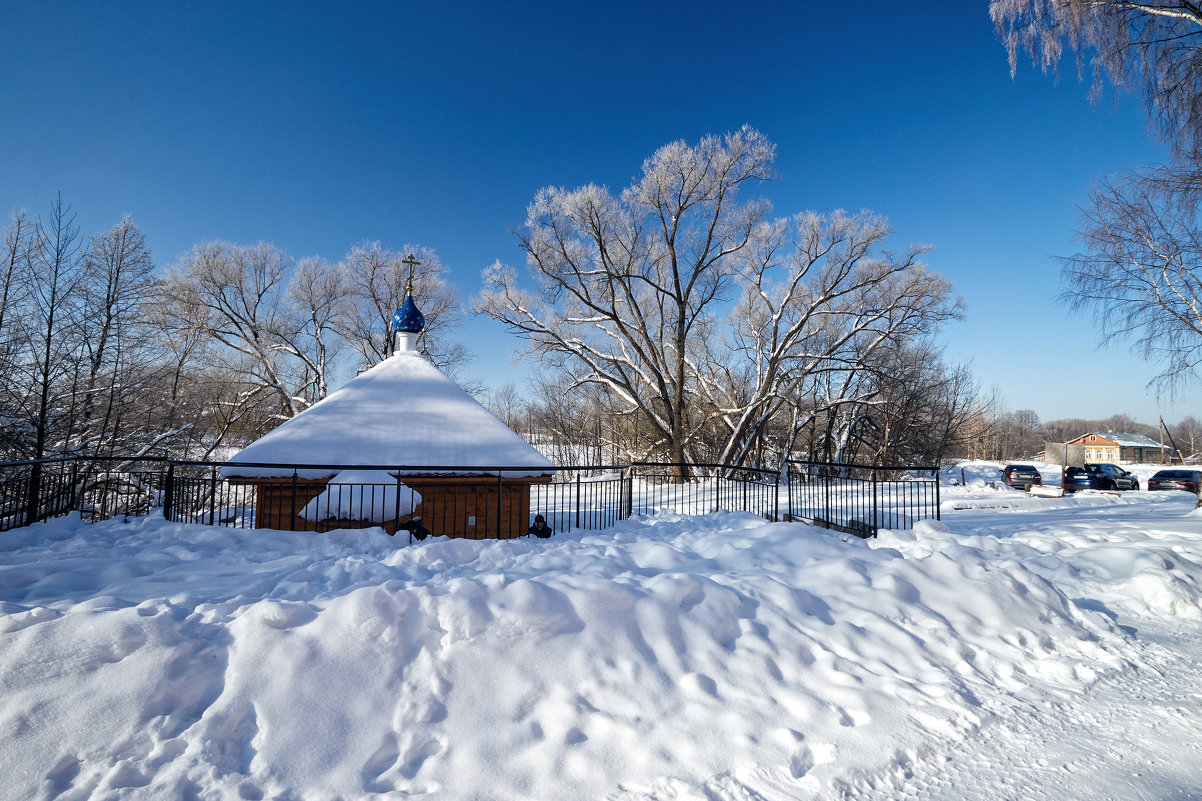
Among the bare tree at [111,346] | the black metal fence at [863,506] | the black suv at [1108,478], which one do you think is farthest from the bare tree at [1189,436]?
the bare tree at [111,346]

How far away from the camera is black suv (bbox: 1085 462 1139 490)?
24.0 m

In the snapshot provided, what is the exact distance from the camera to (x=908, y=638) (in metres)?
3.68

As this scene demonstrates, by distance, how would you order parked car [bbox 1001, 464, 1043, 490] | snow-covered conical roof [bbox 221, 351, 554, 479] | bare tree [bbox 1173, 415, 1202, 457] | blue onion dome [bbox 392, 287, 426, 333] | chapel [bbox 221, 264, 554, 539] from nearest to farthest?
chapel [bbox 221, 264, 554, 539]
snow-covered conical roof [bbox 221, 351, 554, 479]
blue onion dome [bbox 392, 287, 426, 333]
parked car [bbox 1001, 464, 1043, 490]
bare tree [bbox 1173, 415, 1202, 457]

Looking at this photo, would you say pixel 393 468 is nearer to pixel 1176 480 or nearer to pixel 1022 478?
pixel 1022 478

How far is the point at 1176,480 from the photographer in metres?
23.9

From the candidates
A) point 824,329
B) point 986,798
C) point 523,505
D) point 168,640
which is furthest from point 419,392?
point 824,329

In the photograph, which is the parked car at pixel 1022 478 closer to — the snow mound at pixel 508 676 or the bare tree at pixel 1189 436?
the snow mound at pixel 508 676

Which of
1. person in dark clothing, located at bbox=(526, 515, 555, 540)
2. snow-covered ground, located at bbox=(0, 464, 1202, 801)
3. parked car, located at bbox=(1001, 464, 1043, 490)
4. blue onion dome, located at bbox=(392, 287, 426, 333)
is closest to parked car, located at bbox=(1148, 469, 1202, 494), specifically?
parked car, located at bbox=(1001, 464, 1043, 490)

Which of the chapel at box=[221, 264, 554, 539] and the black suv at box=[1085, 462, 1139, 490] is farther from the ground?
the chapel at box=[221, 264, 554, 539]

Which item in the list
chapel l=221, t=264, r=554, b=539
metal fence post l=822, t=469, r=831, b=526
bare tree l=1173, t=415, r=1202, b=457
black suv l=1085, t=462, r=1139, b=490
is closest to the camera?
chapel l=221, t=264, r=554, b=539

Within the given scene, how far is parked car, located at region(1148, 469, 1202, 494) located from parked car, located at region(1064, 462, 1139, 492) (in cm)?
107

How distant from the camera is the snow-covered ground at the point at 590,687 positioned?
2.31 m

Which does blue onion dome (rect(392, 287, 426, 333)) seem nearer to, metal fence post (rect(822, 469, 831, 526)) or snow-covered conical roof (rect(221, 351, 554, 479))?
snow-covered conical roof (rect(221, 351, 554, 479))

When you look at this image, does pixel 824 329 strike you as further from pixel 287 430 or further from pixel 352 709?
pixel 352 709
